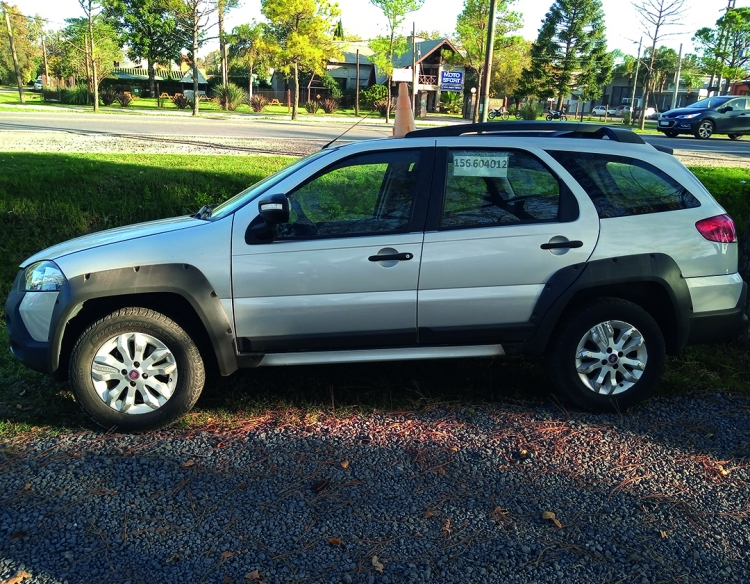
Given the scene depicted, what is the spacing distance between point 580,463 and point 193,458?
7.17 feet

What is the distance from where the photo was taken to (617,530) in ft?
10.0

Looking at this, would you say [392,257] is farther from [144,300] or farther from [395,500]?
[144,300]

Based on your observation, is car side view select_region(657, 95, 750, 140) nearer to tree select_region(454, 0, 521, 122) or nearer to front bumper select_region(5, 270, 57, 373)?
tree select_region(454, 0, 521, 122)

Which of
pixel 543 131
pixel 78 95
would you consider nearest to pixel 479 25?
pixel 78 95

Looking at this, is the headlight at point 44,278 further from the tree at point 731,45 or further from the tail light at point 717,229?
the tree at point 731,45

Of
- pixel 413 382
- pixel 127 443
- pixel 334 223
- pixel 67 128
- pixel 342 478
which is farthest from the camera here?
pixel 67 128

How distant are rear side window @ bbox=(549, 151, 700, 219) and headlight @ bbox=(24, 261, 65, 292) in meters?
3.18

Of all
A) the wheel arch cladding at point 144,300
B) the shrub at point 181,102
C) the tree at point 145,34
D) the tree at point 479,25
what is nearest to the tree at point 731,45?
the tree at point 479,25

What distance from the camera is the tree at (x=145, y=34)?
58906 mm

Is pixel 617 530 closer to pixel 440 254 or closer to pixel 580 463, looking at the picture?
pixel 580 463

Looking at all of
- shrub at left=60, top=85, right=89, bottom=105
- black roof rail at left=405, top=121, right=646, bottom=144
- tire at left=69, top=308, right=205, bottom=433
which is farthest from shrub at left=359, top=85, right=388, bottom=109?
tire at left=69, top=308, right=205, bottom=433

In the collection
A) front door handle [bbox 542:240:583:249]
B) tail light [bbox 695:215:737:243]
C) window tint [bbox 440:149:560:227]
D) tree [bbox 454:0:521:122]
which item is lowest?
front door handle [bbox 542:240:583:249]

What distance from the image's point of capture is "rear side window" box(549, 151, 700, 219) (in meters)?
4.22

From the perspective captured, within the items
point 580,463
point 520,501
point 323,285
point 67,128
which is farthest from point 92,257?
point 67,128
